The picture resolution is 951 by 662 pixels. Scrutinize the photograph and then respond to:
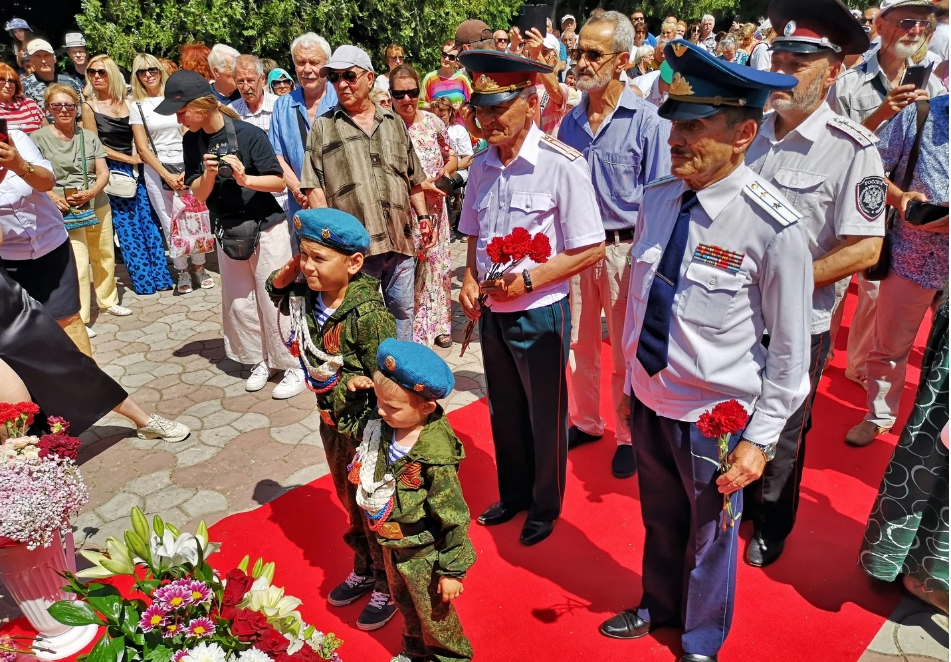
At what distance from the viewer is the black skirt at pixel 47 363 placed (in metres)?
3.75

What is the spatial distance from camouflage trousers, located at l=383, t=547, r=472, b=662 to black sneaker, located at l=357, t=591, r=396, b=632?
0.30 m

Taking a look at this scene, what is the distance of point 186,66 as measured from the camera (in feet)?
26.8

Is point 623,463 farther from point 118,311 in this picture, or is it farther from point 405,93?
point 118,311

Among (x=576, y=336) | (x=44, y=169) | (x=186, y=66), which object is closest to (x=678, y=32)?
(x=186, y=66)

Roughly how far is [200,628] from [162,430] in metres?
3.36

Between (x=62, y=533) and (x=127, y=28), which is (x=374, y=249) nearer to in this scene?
(x=62, y=533)

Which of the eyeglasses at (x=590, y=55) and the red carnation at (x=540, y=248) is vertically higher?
the eyeglasses at (x=590, y=55)

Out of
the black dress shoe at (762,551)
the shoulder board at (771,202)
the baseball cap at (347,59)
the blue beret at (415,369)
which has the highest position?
the baseball cap at (347,59)

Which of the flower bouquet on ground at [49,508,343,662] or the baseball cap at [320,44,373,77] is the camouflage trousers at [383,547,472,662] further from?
the baseball cap at [320,44,373,77]

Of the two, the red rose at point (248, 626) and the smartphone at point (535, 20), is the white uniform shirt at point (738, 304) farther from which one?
the smartphone at point (535, 20)

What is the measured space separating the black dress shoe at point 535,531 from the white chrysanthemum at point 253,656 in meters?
2.08

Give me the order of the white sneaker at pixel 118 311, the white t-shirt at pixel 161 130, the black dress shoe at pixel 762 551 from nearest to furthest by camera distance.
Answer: the black dress shoe at pixel 762 551 → the white t-shirt at pixel 161 130 → the white sneaker at pixel 118 311

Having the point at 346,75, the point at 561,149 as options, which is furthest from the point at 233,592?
the point at 346,75

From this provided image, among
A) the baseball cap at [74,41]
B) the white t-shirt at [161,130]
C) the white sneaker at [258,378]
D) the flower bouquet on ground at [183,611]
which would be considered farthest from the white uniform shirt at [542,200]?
the baseball cap at [74,41]
